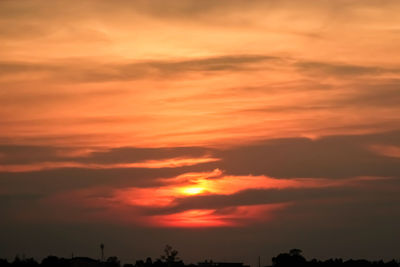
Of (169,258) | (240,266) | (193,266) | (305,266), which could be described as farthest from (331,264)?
(169,258)

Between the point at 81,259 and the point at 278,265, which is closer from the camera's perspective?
the point at 81,259

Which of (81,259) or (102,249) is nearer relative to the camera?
(102,249)

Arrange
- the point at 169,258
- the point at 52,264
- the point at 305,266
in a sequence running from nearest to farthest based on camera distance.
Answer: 1. the point at 52,264
2. the point at 169,258
3. the point at 305,266

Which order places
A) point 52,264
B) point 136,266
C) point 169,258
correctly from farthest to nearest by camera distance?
point 136,266
point 169,258
point 52,264

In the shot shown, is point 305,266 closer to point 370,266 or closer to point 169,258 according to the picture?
point 370,266

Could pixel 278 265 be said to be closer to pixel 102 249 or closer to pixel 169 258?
pixel 169 258

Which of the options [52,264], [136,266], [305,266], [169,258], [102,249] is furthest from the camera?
[305,266]

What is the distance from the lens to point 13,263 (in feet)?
387

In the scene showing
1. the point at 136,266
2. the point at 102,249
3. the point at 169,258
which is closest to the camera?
the point at 102,249

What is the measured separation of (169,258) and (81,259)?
1283 cm

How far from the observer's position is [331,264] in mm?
147500

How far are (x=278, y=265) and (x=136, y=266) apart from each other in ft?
83.3

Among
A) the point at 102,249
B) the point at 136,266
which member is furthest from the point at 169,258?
the point at 102,249

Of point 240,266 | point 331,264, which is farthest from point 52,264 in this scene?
point 331,264
